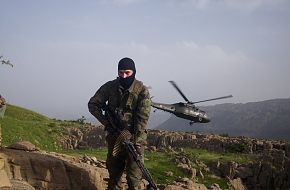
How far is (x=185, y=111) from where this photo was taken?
30.4 metres

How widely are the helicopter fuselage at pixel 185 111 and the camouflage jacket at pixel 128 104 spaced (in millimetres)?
17969

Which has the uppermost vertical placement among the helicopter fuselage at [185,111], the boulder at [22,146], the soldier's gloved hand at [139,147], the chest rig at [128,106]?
the helicopter fuselage at [185,111]

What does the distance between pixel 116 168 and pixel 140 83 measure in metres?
1.98

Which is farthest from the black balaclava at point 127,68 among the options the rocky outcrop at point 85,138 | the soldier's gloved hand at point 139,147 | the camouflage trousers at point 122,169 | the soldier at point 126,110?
the rocky outcrop at point 85,138

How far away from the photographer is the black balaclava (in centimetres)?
912

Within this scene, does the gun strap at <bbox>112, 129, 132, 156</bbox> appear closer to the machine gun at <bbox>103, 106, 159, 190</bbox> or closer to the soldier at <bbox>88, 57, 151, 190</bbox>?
the machine gun at <bbox>103, 106, 159, 190</bbox>

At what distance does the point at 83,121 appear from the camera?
147ft

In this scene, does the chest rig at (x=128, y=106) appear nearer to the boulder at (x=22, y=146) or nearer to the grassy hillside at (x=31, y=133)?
the boulder at (x=22, y=146)

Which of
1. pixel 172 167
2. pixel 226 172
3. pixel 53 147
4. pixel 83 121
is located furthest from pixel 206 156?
pixel 83 121

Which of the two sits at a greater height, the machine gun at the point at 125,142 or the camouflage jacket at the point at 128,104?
the camouflage jacket at the point at 128,104

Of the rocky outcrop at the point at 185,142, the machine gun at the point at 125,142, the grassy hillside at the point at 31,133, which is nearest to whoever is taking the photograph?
the machine gun at the point at 125,142

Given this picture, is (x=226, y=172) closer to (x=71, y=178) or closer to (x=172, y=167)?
(x=172, y=167)

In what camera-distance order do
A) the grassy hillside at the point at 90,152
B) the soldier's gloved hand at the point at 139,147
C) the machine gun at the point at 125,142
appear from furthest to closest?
the grassy hillside at the point at 90,152 → the soldier's gloved hand at the point at 139,147 → the machine gun at the point at 125,142

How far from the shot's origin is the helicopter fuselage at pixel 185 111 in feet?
93.8
